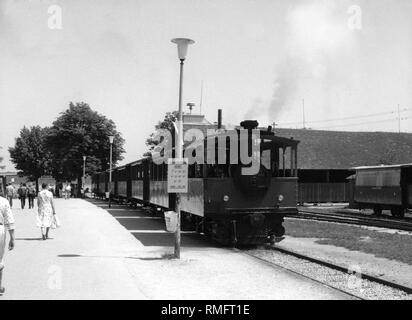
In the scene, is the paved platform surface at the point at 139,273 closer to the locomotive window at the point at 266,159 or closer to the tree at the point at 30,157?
the locomotive window at the point at 266,159

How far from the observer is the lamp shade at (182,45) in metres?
11.3

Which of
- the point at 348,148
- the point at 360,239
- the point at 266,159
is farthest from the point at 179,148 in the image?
the point at 348,148

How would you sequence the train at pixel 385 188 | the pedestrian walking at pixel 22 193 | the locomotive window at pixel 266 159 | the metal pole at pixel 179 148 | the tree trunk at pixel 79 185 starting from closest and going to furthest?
the metal pole at pixel 179 148
the locomotive window at pixel 266 159
the train at pixel 385 188
the pedestrian walking at pixel 22 193
the tree trunk at pixel 79 185

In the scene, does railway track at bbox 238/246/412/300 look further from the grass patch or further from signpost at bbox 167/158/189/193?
signpost at bbox 167/158/189/193

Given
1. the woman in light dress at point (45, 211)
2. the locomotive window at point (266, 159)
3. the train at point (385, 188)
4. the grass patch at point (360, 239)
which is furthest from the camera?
the train at point (385, 188)

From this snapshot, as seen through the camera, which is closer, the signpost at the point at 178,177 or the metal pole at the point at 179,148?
the metal pole at the point at 179,148

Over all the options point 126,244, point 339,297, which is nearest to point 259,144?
point 126,244

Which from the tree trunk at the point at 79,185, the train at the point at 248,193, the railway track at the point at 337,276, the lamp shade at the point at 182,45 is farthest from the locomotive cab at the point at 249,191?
the tree trunk at the point at 79,185

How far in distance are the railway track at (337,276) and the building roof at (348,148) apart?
29.3 meters

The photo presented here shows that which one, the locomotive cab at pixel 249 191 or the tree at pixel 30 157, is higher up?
the tree at pixel 30 157

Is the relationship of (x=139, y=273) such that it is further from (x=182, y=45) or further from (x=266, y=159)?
(x=266, y=159)
